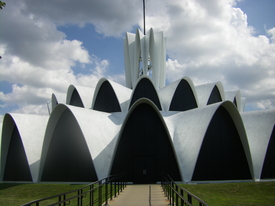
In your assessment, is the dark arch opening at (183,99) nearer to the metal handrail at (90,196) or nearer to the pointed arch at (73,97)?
the pointed arch at (73,97)

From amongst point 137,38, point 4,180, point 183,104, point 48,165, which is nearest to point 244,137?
point 183,104

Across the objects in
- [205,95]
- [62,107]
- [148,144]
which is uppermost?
[205,95]

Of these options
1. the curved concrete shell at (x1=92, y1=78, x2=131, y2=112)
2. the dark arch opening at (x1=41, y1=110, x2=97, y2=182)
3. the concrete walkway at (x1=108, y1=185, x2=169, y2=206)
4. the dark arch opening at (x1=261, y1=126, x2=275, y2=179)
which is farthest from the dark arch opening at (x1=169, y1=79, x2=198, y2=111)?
the concrete walkway at (x1=108, y1=185, x2=169, y2=206)

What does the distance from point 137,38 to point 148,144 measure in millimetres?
16735

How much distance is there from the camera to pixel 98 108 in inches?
1101

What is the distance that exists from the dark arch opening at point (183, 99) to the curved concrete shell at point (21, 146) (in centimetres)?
1279

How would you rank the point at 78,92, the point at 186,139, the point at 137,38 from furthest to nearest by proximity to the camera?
the point at 137,38 < the point at 78,92 < the point at 186,139

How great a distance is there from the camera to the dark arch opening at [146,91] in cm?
2547

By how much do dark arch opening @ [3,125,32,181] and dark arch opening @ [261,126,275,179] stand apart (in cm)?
1970

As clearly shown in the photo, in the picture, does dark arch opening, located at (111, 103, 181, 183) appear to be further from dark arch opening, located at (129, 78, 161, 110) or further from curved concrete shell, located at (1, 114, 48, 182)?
curved concrete shell, located at (1, 114, 48, 182)

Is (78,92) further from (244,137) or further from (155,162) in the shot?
(244,137)

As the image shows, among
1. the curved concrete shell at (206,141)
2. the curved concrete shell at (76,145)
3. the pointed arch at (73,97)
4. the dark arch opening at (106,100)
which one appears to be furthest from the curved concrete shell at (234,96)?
the pointed arch at (73,97)

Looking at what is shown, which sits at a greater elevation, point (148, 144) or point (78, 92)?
point (78, 92)

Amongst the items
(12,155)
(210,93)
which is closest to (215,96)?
(210,93)
